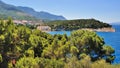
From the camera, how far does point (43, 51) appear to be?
1300 inches

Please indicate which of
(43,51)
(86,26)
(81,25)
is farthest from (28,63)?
(81,25)

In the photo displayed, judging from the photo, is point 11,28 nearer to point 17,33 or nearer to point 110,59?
point 17,33

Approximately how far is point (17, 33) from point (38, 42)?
3.41 metres

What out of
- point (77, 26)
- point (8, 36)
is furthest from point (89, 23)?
point (8, 36)

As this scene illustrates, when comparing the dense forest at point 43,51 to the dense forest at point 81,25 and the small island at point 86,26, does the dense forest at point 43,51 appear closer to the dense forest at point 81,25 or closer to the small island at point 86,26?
the small island at point 86,26

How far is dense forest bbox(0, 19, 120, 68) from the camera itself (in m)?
25.5

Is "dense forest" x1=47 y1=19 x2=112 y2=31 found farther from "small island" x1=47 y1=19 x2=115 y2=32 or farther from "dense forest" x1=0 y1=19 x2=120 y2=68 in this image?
"dense forest" x1=0 y1=19 x2=120 y2=68

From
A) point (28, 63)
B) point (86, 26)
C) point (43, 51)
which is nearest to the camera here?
point (28, 63)

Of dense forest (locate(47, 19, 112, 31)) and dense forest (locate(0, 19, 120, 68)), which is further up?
dense forest (locate(0, 19, 120, 68))

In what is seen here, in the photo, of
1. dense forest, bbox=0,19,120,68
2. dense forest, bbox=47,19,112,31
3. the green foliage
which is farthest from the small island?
the green foliage

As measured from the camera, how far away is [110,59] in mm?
39375

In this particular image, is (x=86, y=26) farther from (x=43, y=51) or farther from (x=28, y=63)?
(x=28, y=63)

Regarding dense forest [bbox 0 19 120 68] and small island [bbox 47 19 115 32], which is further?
small island [bbox 47 19 115 32]

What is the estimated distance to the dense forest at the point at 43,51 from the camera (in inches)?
1006
